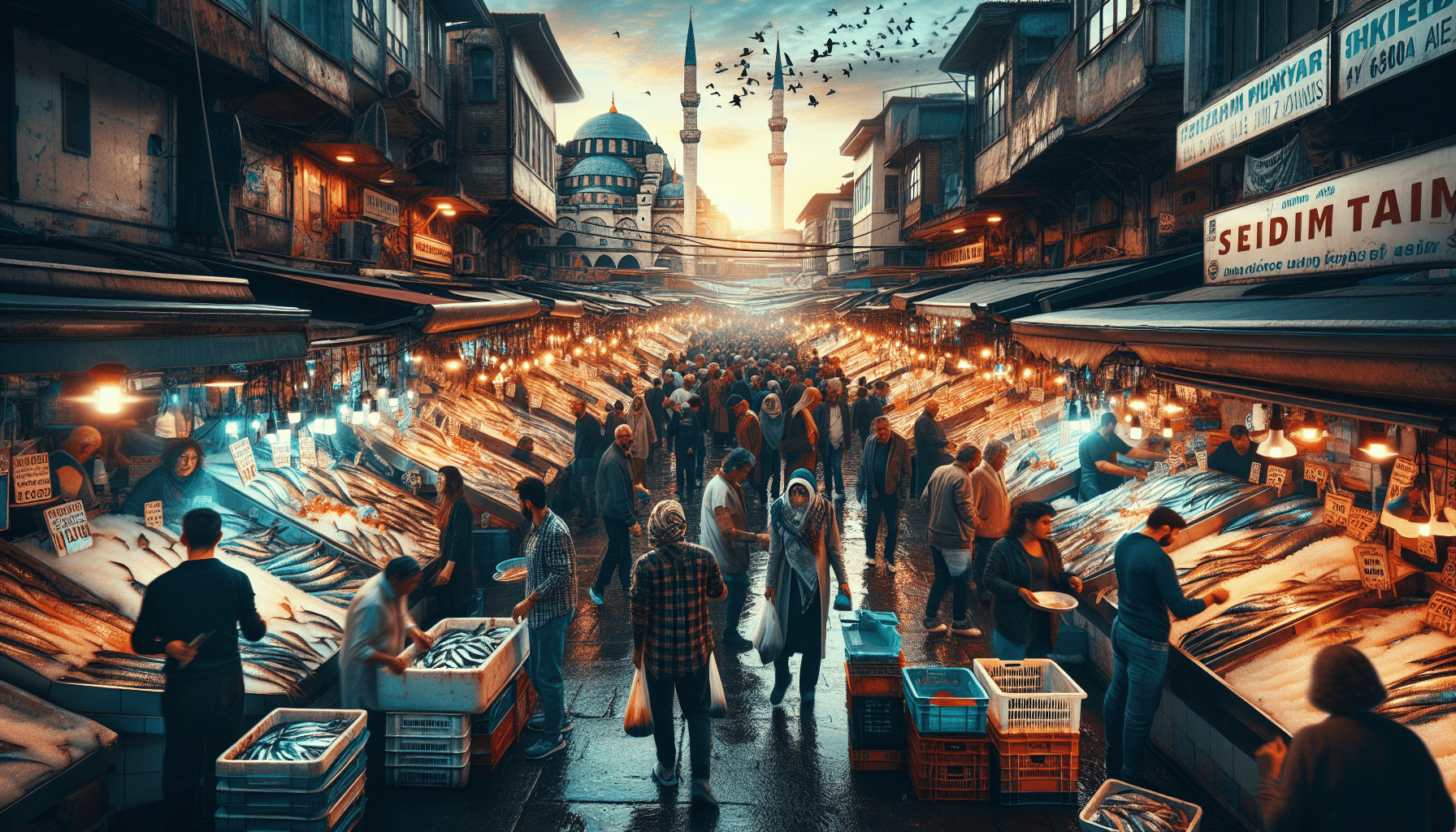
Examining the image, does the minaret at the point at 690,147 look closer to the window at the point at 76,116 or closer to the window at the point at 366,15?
the window at the point at 366,15

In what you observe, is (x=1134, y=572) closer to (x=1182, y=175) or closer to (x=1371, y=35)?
(x=1371, y=35)

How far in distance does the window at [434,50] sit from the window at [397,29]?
60.7 inches

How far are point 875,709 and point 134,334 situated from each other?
4542mm

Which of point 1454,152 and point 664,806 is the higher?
point 1454,152

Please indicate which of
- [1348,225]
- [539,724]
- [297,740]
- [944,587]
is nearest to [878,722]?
[539,724]

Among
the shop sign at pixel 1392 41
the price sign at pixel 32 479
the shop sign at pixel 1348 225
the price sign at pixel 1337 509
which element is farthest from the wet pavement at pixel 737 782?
the shop sign at pixel 1392 41

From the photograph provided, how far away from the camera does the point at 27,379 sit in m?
5.48

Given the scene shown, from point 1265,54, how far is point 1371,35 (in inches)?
99.5

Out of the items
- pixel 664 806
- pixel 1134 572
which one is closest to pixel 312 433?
pixel 664 806

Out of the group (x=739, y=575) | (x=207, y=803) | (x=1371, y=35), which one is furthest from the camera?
(x=739, y=575)

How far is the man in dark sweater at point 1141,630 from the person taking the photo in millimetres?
4465

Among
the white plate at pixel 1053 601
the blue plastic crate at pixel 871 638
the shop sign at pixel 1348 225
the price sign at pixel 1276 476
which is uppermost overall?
the shop sign at pixel 1348 225

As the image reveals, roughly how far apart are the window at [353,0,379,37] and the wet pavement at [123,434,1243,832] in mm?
12142

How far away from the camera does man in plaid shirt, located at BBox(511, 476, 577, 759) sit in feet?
16.4
